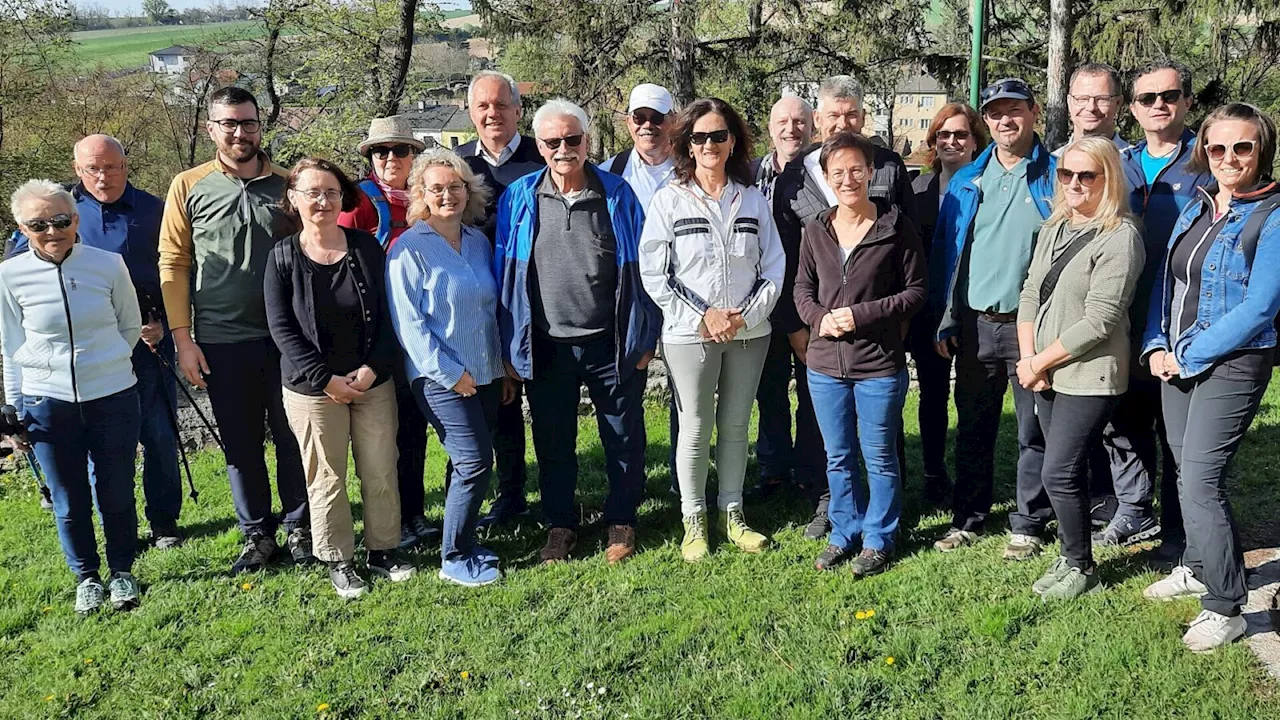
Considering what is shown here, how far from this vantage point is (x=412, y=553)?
16.3 ft

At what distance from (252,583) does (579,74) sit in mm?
14357

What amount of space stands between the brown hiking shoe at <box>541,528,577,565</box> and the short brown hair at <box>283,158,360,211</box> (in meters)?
1.97

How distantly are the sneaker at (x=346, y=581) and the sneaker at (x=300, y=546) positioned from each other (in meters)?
0.33

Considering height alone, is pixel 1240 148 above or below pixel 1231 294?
above

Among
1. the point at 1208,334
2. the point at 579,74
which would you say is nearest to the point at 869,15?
the point at 579,74

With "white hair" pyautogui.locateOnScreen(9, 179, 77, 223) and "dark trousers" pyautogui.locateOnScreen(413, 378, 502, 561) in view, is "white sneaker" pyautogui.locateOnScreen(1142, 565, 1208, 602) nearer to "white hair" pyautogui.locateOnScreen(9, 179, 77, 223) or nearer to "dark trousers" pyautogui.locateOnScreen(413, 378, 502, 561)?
"dark trousers" pyautogui.locateOnScreen(413, 378, 502, 561)

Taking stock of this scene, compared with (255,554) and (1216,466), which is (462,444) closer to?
(255,554)

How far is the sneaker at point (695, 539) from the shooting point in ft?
15.3

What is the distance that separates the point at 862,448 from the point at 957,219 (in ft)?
3.98

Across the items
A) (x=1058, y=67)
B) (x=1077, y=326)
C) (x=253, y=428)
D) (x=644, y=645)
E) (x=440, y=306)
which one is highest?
(x=1058, y=67)

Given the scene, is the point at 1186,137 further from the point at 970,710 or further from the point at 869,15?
the point at 869,15

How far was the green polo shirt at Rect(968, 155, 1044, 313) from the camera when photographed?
13.7 feet

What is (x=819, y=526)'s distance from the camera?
4895 millimetres

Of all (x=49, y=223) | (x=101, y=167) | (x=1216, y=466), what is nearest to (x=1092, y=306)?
(x=1216, y=466)
